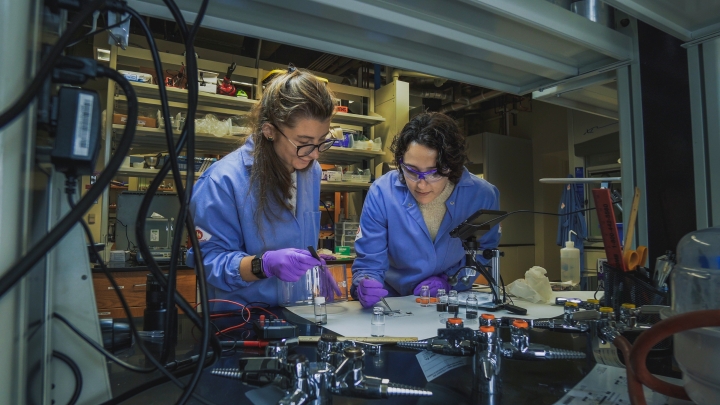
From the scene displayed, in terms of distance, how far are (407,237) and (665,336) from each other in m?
1.29

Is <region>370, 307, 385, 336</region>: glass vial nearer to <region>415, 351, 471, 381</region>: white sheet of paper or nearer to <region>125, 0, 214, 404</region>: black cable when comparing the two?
<region>415, 351, 471, 381</region>: white sheet of paper

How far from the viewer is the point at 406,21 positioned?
98 centimetres

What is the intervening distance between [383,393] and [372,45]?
0.93 m

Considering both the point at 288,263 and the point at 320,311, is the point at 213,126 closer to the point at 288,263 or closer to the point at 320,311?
the point at 288,263

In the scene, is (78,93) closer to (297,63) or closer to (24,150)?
(24,150)

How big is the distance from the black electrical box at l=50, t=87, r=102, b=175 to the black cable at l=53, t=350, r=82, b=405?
0.25 meters

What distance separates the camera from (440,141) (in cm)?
164

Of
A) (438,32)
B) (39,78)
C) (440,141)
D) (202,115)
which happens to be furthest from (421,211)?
(202,115)

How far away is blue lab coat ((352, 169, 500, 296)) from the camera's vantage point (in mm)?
1676

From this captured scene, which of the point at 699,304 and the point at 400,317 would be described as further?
the point at 400,317

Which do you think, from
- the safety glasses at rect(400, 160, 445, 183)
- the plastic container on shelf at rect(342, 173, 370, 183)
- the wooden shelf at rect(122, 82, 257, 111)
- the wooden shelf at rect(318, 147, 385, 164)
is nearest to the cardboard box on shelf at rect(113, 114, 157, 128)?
the wooden shelf at rect(122, 82, 257, 111)

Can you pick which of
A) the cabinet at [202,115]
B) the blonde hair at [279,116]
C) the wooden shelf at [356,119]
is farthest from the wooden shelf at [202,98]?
the blonde hair at [279,116]

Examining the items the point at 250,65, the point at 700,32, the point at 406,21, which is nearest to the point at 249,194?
the point at 406,21

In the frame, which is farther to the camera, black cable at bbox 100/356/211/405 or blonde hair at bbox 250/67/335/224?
blonde hair at bbox 250/67/335/224
